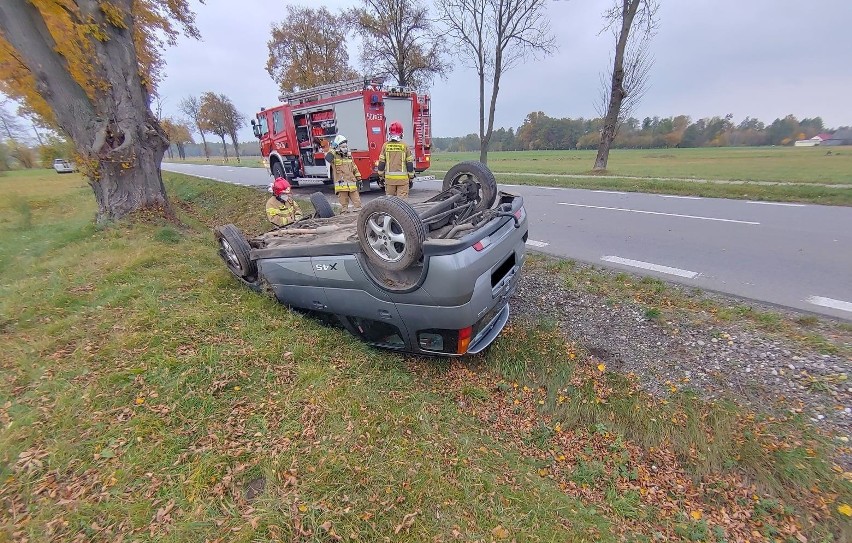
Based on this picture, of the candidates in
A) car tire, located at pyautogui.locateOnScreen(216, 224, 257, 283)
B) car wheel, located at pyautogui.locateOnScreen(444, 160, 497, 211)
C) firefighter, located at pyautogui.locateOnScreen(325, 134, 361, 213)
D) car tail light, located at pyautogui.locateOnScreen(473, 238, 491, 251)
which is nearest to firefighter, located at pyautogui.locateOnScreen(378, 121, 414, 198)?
firefighter, located at pyautogui.locateOnScreen(325, 134, 361, 213)

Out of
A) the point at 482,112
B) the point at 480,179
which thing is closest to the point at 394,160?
the point at 480,179

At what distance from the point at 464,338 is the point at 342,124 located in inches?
384

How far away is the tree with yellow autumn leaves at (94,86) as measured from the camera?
19.3ft

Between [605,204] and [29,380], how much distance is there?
1000 centimetres

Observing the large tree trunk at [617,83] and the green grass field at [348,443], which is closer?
the green grass field at [348,443]

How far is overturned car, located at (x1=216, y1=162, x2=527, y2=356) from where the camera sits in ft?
8.27

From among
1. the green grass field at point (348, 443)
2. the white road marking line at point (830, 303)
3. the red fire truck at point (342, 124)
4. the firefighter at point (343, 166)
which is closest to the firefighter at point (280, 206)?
the firefighter at point (343, 166)

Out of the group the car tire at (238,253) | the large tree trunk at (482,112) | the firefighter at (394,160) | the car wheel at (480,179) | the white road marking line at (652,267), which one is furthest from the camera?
the large tree trunk at (482,112)

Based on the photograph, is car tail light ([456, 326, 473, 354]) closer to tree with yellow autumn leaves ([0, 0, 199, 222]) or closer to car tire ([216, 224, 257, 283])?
car tire ([216, 224, 257, 283])

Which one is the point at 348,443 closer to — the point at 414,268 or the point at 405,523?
the point at 405,523

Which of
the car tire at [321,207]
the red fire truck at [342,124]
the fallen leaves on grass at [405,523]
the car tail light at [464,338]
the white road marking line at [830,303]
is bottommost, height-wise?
the fallen leaves on grass at [405,523]

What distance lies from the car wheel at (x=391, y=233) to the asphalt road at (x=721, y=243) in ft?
11.9

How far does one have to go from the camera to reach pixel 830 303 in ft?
12.0

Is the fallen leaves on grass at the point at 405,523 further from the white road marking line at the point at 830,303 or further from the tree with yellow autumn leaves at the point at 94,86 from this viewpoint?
the tree with yellow autumn leaves at the point at 94,86
